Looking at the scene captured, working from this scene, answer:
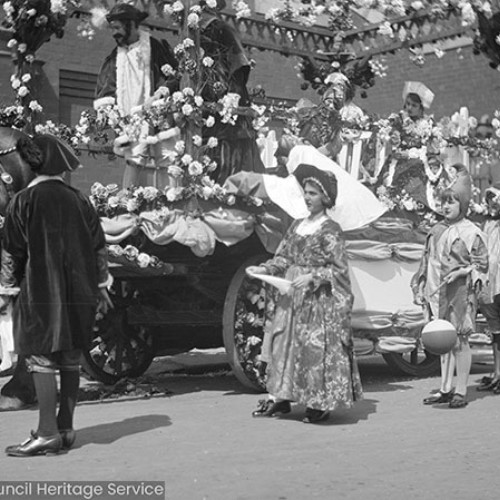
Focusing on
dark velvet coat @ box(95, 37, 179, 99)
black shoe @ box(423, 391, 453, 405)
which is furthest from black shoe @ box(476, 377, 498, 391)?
dark velvet coat @ box(95, 37, 179, 99)

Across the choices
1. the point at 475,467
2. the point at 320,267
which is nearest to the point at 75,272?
the point at 320,267

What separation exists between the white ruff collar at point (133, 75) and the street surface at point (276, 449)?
234cm

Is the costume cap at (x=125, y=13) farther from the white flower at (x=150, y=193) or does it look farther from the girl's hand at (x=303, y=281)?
the girl's hand at (x=303, y=281)

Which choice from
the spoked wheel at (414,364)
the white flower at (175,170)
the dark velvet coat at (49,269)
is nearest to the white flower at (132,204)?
the white flower at (175,170)

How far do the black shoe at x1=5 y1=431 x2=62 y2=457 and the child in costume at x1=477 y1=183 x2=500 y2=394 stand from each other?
4.17 metres

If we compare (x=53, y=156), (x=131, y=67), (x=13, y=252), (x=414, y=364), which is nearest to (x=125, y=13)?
(x=131, y=67)

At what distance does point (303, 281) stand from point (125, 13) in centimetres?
271

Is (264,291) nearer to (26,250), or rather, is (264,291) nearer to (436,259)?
(436,259)

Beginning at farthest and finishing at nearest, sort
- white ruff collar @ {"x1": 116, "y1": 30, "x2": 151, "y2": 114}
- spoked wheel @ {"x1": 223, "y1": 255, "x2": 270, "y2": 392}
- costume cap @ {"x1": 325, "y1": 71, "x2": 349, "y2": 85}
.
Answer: costume cap @ {"x1": 325, "y1": 71, "x2": 349, "y2": 85} < white ruff collar @ {"x1": 116, "y1": 30, "x2": 151, "y2": 114} < spoked wheel @ {"x1": 223, "y1": 255, "x2": 270, "y2": 392}

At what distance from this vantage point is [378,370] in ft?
34.1

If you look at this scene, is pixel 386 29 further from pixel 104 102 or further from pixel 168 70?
pixel 104 102

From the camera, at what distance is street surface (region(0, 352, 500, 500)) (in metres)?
5.05

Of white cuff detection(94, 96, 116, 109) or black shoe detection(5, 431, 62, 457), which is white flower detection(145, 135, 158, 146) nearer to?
white cuff detection(94, 96, 116, 109)

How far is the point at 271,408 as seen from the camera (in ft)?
23.9
